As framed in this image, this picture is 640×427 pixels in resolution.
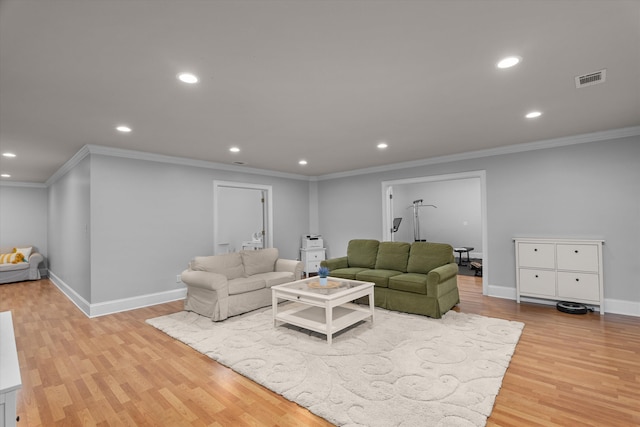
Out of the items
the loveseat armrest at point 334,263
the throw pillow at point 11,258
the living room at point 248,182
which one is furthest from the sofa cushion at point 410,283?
the throw pillow at point 11,258

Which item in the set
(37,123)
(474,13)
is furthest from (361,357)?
(37,123)

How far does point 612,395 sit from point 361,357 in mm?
1891

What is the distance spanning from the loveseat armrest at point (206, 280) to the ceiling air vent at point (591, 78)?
4243 mm

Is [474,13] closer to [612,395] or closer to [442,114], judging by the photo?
[442,114]

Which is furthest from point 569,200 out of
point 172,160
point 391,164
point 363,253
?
point 172,160

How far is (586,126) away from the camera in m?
3.92

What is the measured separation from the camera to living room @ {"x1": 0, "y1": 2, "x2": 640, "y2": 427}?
4.17 m

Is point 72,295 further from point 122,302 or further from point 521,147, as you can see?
point 521,147

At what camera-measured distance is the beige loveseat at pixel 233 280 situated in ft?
13.3

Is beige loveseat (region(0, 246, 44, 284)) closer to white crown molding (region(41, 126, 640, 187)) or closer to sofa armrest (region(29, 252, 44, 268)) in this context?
sofa armrest (region(29, 252, 44, 268))

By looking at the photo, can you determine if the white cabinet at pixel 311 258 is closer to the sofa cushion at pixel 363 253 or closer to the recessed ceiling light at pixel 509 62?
the sofa cushion at pixel 363 253

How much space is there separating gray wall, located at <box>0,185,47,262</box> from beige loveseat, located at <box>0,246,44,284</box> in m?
0.31

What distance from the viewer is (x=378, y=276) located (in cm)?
451

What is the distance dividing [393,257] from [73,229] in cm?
547
